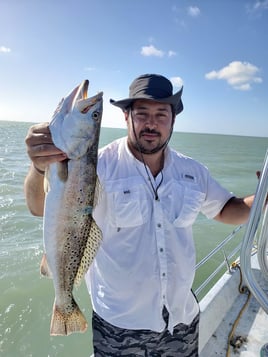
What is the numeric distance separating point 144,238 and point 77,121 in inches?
37.3

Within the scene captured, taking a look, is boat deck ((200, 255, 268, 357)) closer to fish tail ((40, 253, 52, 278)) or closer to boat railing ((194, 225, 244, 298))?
A: boat railing ((194, 225, 244, 298))

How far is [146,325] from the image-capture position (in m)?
2.21

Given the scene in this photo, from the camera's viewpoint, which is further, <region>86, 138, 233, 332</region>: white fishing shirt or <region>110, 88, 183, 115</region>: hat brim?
<region>110, 88, 183, 115</region>: hat brim

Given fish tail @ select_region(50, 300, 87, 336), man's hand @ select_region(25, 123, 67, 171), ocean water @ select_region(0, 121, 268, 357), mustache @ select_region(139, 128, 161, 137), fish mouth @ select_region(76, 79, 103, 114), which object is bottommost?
ocean water @ select_region(0, 121, 268, 357)

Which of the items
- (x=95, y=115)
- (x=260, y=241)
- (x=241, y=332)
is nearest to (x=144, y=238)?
(x=260, y=241)

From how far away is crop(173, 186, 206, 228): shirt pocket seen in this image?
92.4 inches

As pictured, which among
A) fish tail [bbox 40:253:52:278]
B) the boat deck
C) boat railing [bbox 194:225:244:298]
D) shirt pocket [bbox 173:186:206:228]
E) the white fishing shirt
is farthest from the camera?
boat railing [bbox 194:225:244:298]

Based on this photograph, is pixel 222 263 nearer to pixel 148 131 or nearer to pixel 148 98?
pixel 148 131

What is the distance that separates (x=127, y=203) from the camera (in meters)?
2.26

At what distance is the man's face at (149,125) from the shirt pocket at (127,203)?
0.29 metres

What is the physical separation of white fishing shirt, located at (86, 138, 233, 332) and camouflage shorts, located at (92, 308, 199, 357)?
64 millimetres

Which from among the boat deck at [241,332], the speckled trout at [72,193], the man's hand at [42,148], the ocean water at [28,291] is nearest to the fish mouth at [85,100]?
the speckled trout at [72,193]

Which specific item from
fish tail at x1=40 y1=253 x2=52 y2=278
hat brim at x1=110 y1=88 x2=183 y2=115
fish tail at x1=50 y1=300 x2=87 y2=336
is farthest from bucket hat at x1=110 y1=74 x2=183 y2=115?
fish tail at x1=50 y1=300 x2=87 y2=336

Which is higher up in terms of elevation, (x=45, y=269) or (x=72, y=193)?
(x=72, y=193)
